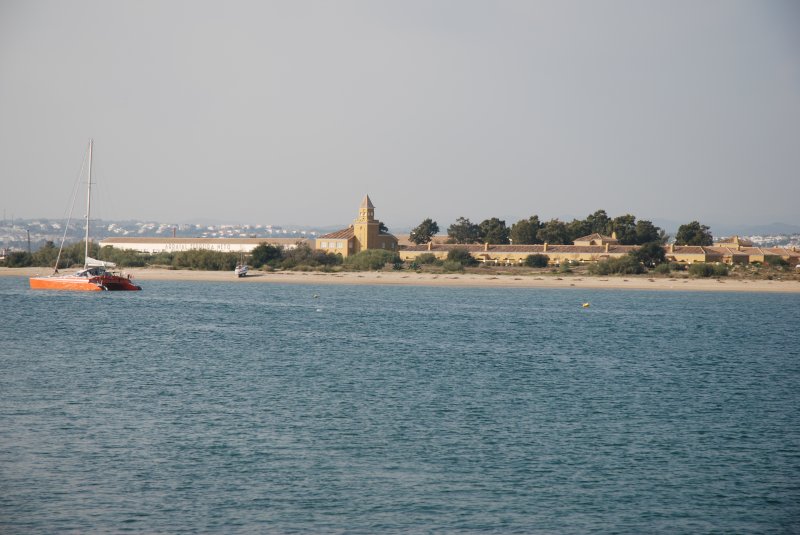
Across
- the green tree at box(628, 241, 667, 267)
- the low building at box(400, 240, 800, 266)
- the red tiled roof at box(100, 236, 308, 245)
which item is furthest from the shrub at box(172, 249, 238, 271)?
the green tree at box(628, 241, 667, 267)

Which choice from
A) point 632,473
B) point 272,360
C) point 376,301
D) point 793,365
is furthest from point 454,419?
point 376,301

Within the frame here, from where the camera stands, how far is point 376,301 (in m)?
68.7

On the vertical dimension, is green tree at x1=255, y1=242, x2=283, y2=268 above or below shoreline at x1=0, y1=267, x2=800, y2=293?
above

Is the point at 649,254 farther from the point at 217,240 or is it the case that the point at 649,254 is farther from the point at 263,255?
the point at 217,240

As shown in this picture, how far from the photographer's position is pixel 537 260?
107m

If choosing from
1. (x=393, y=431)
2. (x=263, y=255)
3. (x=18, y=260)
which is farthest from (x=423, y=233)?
(x=393, y=431)

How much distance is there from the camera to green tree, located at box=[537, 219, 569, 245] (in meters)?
126

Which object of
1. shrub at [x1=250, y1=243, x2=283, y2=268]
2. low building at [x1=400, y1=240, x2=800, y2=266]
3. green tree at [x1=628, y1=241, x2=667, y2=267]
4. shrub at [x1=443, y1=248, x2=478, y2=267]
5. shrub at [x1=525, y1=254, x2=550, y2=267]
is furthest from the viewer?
low building at [x1=400, y1=240, x2=800, y2=266]

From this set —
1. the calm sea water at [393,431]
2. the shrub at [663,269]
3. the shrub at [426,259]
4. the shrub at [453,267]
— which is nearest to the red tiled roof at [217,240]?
the shrub at [426,259]

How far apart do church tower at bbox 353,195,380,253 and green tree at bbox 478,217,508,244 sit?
70.1ft

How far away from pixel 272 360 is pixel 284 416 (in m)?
11.6

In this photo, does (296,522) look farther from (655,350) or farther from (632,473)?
(655,350)

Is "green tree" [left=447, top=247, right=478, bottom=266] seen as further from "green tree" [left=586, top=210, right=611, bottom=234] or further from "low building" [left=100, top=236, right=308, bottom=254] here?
"green tree" [left=586, top=210, right=611, bottom=234]

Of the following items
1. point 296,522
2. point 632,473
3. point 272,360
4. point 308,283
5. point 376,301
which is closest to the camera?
point 296,522
